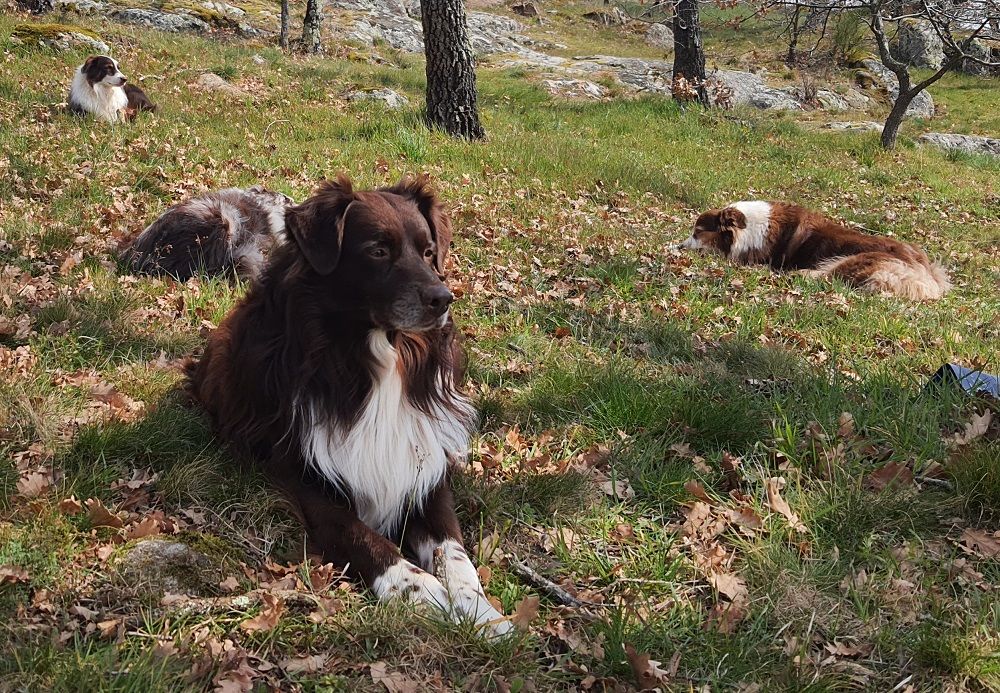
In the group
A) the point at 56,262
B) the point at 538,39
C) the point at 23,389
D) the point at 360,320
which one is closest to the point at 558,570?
the point at 360,320

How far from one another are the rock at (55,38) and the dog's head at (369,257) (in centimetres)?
1200

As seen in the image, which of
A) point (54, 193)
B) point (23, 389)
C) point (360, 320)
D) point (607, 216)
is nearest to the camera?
point (360, 320)

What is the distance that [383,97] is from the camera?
41.2 ft

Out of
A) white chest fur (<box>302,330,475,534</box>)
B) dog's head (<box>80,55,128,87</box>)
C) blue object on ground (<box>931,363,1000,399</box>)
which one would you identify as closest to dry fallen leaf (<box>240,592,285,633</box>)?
white chest fur (<box>302,330,475,534</box>)

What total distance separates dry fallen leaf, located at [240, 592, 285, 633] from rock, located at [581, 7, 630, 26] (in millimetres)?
41461

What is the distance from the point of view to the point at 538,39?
32.8 m

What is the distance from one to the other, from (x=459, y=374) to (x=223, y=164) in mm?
5309

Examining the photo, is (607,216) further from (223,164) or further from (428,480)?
(428,480)

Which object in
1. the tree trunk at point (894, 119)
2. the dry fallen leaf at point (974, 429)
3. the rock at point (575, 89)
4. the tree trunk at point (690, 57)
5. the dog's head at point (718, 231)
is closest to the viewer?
the dry fallen leaf at point (974, 429)

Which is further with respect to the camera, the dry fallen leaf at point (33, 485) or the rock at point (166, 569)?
the dry fallen leaf at point (33, 485)

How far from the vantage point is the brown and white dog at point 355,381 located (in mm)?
3168

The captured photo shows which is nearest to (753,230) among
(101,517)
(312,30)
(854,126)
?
(101,517)

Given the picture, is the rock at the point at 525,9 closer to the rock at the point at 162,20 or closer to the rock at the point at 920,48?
the rock at the point at 920,48

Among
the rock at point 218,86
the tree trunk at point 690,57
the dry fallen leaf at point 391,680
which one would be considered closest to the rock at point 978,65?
the tree trunk at point 690,57
